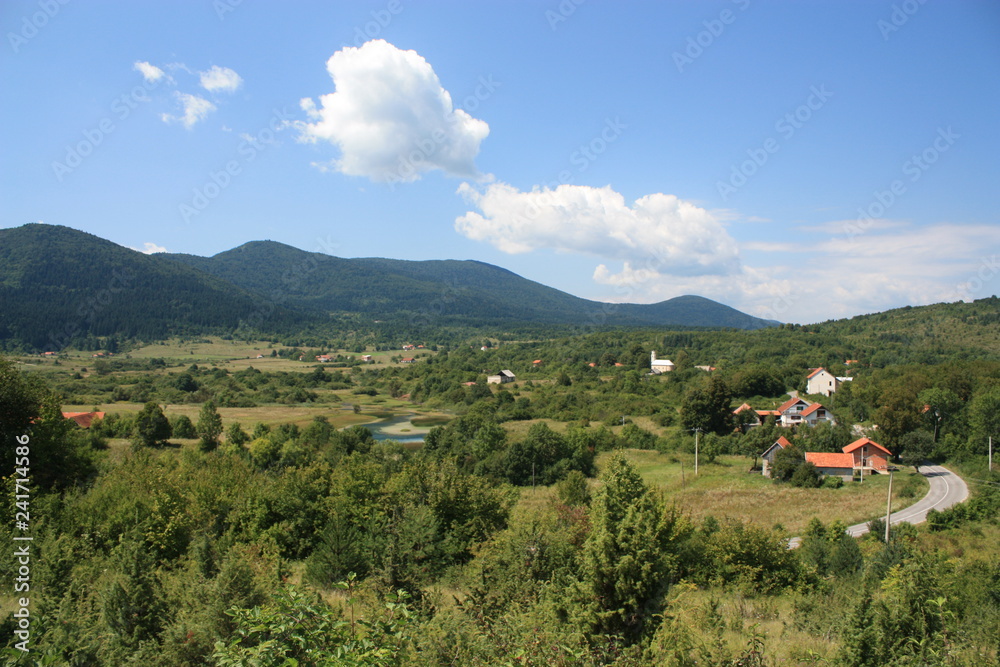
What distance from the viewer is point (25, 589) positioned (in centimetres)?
752

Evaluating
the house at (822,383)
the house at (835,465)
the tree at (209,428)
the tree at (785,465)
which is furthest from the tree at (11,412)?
the house at (822,383)

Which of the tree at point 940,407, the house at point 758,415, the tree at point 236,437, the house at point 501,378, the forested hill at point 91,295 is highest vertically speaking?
the forested hill at point 91,295

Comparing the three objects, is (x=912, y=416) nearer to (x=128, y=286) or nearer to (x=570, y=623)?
(x=570, y=623)

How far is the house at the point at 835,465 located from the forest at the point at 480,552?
162 cm

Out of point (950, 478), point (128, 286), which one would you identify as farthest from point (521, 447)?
point (128, 286)

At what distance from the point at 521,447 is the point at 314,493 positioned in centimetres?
2285

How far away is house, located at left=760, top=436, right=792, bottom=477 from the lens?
3222 cm

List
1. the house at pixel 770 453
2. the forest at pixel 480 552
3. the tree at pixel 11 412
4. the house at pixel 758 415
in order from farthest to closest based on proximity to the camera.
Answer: the house at pixel 758 415 < the house at pixel 770 453 < the tree at pixel 11 412 < the forest at pixel 480 552

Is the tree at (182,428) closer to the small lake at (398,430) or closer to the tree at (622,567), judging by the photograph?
the small lake at (398,430)

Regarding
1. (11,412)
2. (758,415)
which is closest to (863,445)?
(758,415)

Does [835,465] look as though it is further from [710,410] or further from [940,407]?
[940,407]

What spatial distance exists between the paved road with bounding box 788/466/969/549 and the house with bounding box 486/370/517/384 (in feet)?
164

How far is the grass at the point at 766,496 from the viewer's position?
76.4 ft

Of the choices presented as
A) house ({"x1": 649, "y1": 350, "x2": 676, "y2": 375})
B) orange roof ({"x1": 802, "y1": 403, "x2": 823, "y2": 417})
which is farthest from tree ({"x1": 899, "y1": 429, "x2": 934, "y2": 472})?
house ({"x1": 649, "y1": 350, "x2": 676, "y2": 375})
